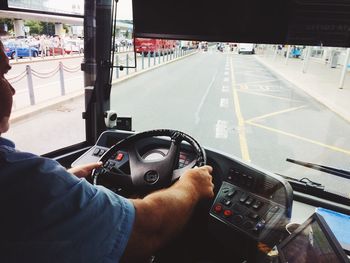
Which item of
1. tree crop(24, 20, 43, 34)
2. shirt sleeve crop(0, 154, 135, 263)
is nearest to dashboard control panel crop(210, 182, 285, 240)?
shirt sleeve crop(0, 154, 135, 263)

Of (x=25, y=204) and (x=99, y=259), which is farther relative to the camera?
(x=99, y=259)

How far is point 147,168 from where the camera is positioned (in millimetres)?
1789

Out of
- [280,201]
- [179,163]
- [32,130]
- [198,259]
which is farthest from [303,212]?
[32,130]

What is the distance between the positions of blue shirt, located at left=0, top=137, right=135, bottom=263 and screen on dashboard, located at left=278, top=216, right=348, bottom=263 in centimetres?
79

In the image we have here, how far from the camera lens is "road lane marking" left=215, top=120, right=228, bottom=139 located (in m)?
4.00

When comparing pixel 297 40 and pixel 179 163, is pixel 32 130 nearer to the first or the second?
pixel 179 163

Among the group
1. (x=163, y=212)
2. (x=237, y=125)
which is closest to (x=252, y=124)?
(x=237, y=125)

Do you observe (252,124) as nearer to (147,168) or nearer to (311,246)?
(147,168)

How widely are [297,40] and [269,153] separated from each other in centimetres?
186

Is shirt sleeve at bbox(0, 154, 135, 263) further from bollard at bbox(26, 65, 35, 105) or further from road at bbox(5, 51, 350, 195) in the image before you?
bollard at bbox(26, 65, 35, 105)

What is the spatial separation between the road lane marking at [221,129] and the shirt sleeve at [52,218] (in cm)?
304

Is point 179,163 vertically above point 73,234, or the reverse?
point 73,234

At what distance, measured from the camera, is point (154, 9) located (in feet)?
7.20

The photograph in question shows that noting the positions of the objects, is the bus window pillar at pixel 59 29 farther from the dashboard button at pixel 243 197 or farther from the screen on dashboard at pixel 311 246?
the screen on dashboard at pixel 311 246
